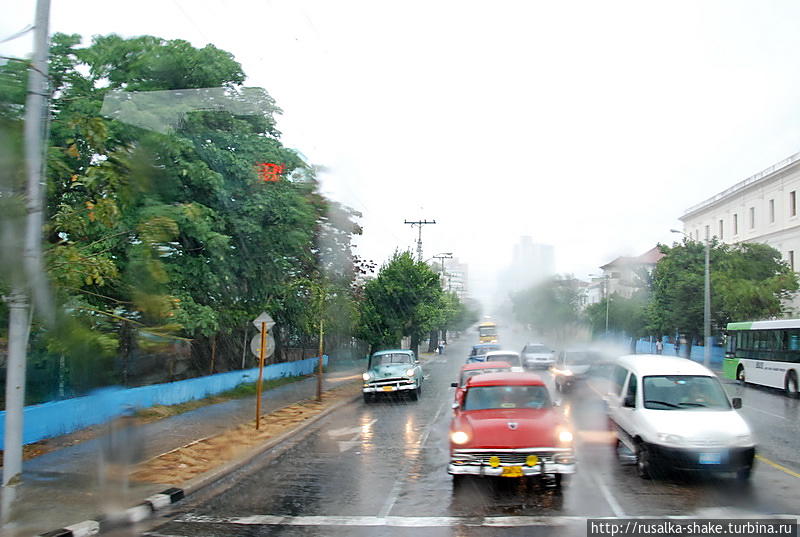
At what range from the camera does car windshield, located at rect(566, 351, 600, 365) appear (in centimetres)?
2379

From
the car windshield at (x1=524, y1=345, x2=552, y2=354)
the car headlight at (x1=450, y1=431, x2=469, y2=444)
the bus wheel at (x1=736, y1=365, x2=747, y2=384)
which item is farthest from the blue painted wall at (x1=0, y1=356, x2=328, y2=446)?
the bus wheel at (x1=736, y1=365, x2=747, y2=384)

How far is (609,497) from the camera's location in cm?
868

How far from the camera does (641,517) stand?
7695mm

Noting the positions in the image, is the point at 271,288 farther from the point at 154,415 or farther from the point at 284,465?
the point at 284,465

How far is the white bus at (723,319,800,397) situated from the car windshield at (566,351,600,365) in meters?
6.04

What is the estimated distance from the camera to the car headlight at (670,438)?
916 centimetres

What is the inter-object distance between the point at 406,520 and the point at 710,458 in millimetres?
4203

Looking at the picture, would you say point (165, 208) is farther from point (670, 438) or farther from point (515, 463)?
point (670, 438)

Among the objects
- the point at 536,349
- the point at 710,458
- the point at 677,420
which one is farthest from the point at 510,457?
the point at 536,349

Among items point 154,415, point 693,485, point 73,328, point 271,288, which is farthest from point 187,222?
point 693,485

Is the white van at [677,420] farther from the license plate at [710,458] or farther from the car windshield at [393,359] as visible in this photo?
the car windshield at [393,359]

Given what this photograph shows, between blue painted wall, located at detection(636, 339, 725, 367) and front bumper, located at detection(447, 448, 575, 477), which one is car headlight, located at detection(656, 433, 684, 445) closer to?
front bumper, located at detection(447, 448, 575, 477)

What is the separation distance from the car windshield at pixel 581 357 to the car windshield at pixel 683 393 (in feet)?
43.4

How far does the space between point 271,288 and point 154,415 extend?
720 centimetres
